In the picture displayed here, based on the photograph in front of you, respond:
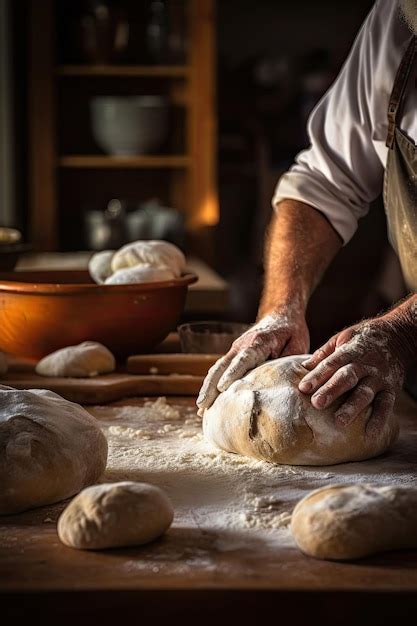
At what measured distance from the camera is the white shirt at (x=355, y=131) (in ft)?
6.98

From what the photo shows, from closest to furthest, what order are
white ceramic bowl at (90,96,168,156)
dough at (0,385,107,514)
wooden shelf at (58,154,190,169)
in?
dough at (0,385,107,514), white ceramic bowl at (90,96,168,156), wooden shelf at (58,154,190,169)

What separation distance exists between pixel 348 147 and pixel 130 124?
2.55 meters

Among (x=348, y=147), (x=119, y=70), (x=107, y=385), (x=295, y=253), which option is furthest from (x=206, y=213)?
(x=107, y=385)

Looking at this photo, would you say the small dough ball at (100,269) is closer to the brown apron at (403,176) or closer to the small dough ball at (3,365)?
the small dough ball at (3,365)

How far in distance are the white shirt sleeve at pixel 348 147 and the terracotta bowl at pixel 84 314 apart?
1.37ft

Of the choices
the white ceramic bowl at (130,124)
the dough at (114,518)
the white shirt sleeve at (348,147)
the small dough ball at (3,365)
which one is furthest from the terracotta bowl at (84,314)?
the white ceramic bowl at (130,124)

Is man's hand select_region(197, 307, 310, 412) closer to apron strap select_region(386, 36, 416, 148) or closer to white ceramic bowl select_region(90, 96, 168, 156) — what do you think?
apron strap select_region(386, 36, 416, 148)

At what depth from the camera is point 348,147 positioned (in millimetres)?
2240

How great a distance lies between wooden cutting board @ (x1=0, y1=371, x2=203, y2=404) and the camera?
1.83 m

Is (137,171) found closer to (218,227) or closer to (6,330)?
(218,227)

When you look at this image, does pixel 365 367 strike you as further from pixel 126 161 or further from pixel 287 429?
pixel 126 161

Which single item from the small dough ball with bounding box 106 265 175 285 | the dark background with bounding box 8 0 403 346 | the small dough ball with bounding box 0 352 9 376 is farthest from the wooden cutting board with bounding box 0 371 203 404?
the dark background with bounding box 8 0 403 346

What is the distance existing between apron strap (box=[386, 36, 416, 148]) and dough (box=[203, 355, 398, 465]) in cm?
79
